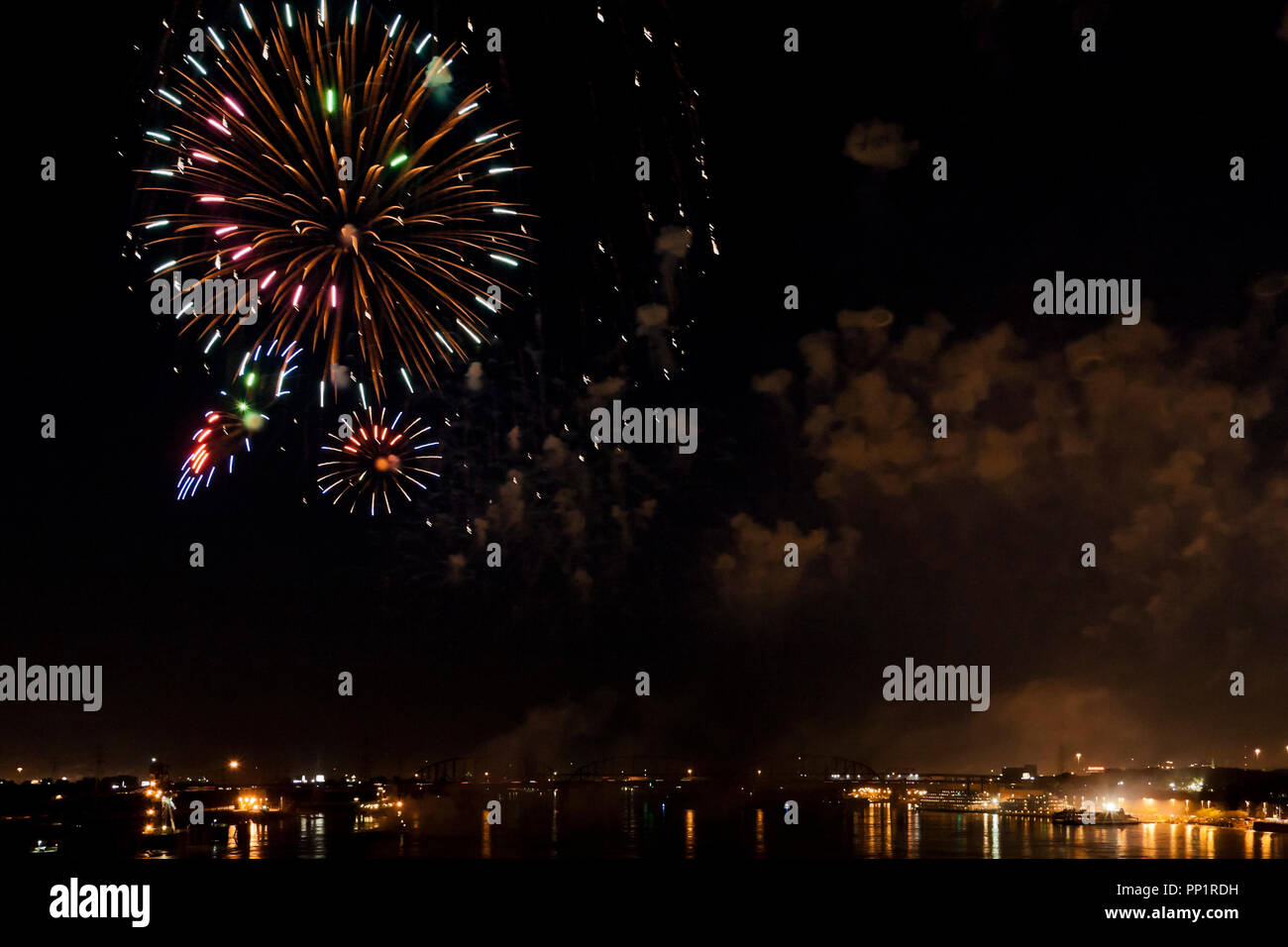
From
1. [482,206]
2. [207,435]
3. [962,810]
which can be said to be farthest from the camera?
[962,810]
